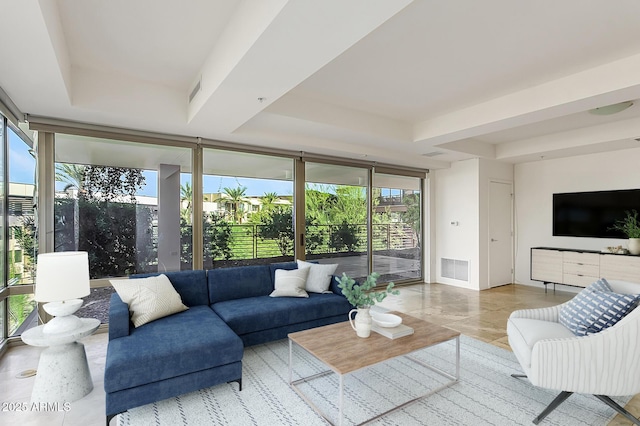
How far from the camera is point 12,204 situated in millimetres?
3334

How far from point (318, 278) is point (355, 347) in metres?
1.60

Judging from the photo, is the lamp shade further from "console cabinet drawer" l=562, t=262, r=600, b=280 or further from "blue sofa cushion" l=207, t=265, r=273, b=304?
"console cabinet drawer" l=562, t=262, r=600, b=280

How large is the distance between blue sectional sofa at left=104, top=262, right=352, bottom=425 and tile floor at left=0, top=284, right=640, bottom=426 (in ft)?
1.26

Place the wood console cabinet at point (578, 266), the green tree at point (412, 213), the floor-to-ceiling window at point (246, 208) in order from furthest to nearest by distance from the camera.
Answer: the green tree at point (412, 213) → the wood console cabinet at point (578, 266) → the floor-to-ceiling window at point (246, 208)

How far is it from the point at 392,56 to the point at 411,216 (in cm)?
433

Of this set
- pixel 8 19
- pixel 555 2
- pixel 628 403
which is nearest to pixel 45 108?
pixel 8 19

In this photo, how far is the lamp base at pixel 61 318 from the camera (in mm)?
2348

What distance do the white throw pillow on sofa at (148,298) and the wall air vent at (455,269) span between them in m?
5.15

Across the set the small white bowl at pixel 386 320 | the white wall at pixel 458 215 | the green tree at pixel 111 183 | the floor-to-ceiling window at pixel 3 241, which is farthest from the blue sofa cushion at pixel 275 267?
the white wall at pixel 458 215

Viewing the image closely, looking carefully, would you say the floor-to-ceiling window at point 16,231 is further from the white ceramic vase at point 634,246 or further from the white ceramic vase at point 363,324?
the white ceramic vase at point 634,246

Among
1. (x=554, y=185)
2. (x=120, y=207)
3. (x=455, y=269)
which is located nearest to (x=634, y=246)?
(x=554, y=185)

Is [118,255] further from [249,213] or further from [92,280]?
[249,213]

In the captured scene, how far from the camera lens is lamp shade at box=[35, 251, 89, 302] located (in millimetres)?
2260

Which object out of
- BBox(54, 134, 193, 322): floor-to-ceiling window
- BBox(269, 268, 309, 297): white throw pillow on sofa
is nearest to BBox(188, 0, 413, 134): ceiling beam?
BBox(54, 134, 193, 322): floor-to-ceiling window
